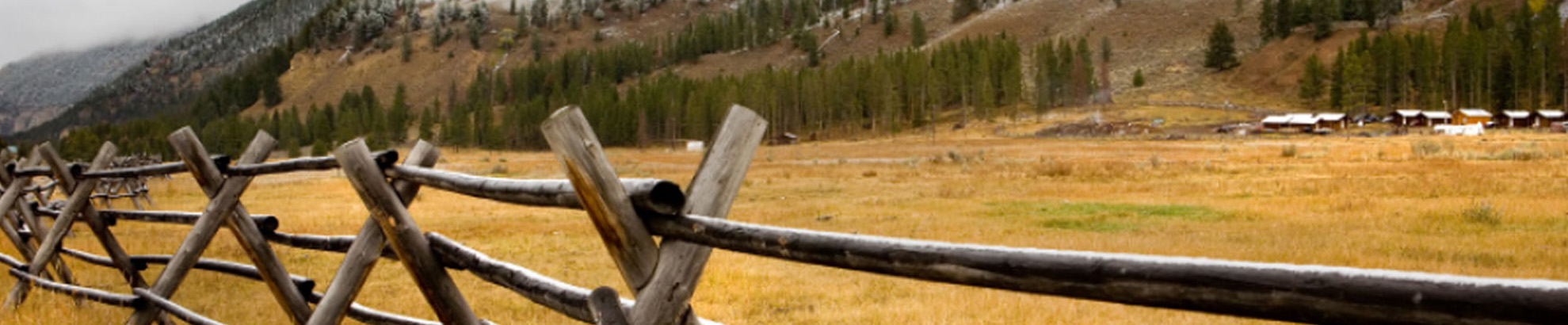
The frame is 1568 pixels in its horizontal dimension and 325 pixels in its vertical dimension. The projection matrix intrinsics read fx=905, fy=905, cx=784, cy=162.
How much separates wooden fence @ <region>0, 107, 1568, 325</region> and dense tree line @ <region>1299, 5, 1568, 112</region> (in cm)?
10368

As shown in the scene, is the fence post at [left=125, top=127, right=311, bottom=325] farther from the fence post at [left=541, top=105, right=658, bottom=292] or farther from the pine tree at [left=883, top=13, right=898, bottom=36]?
the pine tree at [left=883, top=13, right=898, bottom=36]

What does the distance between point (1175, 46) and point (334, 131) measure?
13355 cm

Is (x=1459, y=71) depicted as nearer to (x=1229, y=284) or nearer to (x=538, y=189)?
(x=538, y=189)

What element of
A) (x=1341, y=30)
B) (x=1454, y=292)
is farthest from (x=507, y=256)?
(x=1341, y=30)

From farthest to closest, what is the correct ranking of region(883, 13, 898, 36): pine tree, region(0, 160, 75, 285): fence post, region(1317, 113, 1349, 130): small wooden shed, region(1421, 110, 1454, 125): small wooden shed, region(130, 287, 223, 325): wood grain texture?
region(883, 13, 898, 36): pine tree, region(1317, 113, 1349, 130): small wooden shed, region(1421, 110, 1454, 125): small wooden shed, region(0, 160, 75, 285): fence post, region(130, 287, 223, 325): wood grain texture

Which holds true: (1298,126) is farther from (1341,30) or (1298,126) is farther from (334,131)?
(334,131)

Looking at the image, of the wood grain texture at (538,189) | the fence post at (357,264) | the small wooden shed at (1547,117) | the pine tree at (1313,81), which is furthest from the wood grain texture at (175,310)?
the pine tree at (1313,81)

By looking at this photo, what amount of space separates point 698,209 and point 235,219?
394 centimetres

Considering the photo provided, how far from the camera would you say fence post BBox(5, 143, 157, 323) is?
291 inches

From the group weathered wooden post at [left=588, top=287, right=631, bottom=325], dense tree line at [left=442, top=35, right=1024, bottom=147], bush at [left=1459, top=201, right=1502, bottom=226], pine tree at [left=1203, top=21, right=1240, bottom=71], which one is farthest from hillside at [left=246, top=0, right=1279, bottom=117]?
weathered wooden post at [left=588, top=287, right=631, bottom=325]

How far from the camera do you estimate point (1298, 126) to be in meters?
84.1

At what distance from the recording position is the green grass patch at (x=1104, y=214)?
15.0 meters

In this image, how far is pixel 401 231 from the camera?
4086 millimetres

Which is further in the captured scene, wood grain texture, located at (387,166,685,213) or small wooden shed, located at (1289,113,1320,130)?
small wooden shed, located at (1289,113,1320,130)
